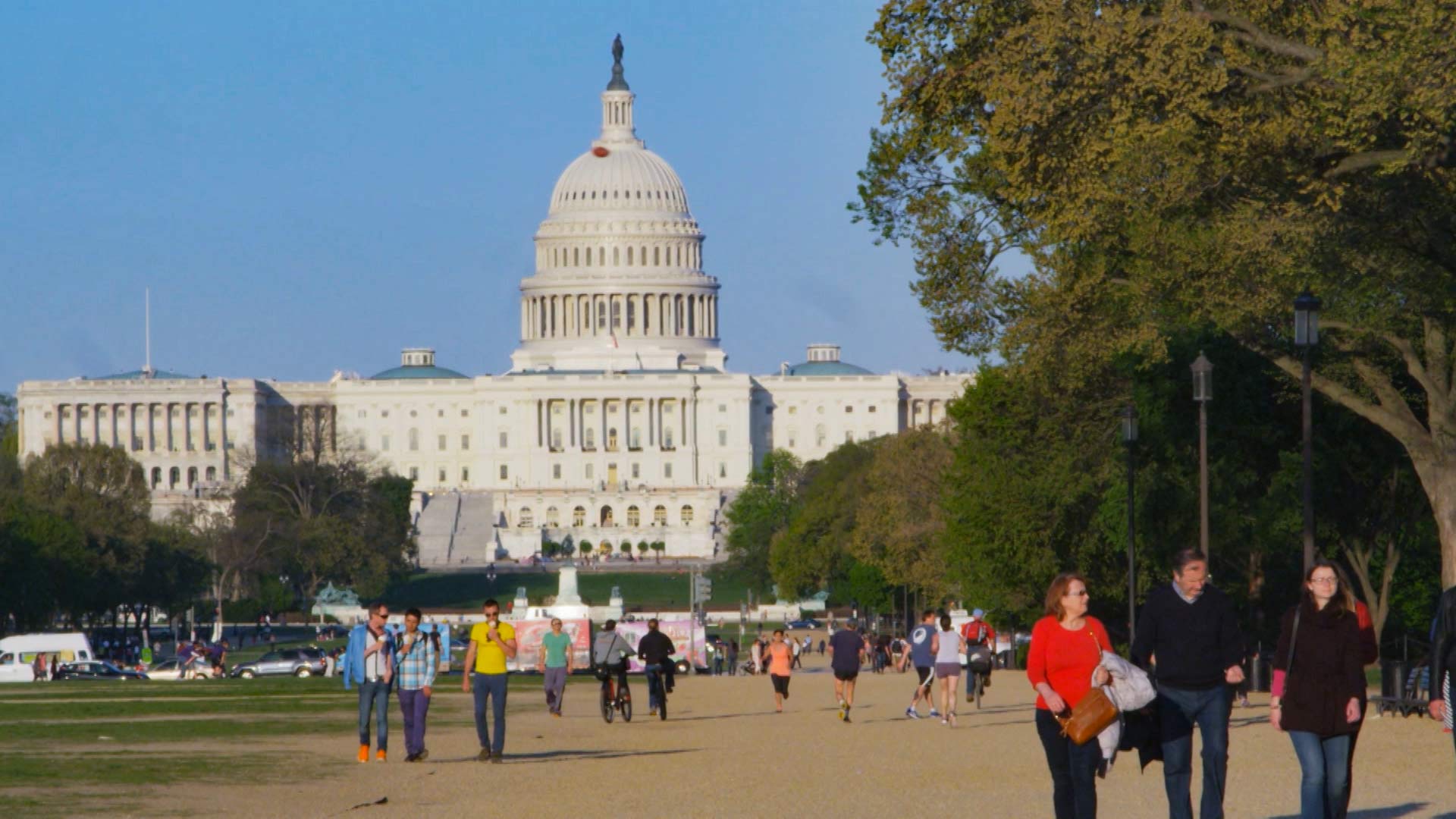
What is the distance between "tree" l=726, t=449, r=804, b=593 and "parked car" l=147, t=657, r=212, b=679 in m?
58.7

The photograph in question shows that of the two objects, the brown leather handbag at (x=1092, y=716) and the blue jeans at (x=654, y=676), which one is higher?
the brown leather handbag at (x=1092, y=716)

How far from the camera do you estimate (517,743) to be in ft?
86.9

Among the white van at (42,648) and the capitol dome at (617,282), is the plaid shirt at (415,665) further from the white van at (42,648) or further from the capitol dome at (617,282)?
the capitol dome at (617,282)

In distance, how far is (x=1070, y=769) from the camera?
13977 millimetres

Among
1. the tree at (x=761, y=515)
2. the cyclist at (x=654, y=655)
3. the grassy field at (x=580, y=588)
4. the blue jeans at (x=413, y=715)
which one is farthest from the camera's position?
the tree at (x=761, y=515)

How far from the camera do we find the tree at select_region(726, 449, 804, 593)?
12031 cm

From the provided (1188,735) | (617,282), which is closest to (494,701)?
(1188,735)

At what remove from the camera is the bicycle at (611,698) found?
31.0 m

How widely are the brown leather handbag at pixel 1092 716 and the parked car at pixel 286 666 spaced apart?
4729 cm

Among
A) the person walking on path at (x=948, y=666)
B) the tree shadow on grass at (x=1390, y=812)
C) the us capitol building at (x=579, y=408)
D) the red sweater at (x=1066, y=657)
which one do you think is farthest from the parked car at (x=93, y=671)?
the us capitol building at (x=579, y=408)

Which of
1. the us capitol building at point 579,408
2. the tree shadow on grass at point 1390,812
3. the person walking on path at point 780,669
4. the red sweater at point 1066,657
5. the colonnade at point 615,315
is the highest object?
the colonnade at point 615,315

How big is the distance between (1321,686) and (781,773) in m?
8.06

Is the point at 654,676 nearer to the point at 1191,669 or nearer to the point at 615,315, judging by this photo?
the point at 1191,669

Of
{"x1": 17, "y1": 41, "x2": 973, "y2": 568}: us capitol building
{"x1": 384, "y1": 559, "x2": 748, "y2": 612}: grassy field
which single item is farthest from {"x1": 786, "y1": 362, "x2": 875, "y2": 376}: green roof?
{"x1": 384, "y1": 559, "x2": 748, "y2": 612}: grassy field
